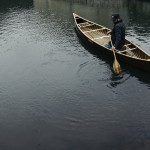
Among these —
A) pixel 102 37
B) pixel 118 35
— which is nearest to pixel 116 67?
pixel 118 35

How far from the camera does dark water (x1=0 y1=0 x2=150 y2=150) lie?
14.2 meters

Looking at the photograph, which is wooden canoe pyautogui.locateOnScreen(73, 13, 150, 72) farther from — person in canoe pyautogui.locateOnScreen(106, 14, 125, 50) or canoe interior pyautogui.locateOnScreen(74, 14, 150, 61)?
person in canoe pyautogui.locateOnScreen(106, 14, 125, 50)

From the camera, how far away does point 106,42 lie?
78.3 feet

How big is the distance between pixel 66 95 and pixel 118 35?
5421 mm

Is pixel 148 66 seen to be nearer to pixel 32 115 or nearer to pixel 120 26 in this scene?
pixel 120 26

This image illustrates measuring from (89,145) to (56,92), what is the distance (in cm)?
506

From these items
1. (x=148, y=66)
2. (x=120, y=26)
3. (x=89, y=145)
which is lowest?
(x=89, y=145)

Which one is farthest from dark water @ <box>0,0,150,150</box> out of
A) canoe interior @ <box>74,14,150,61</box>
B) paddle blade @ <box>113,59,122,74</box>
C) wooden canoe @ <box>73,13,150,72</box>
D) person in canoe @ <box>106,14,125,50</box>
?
person in canoe @ <box>106,14,125,50</box>

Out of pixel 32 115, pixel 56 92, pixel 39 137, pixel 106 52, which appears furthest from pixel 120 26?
pixel 39 137

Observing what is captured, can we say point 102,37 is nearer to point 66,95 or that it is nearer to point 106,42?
point 106,42

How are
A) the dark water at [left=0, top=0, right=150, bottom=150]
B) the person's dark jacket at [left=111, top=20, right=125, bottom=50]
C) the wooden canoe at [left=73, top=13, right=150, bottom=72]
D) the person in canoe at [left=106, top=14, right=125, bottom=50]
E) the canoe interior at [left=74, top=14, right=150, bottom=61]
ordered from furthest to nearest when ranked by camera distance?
the canoe interior at [left=74, top=14, right=150, bottom=61], the person's dark jacket at [left=111, top=20, right=125, bottom=50], the person in canoe at [left=106, top=14, right=125, bottom=50], the wooden canoe at [left=73, top=13, right=150, bottom=72], the dark water at [left=0, top=0, right=150, bottom=150]

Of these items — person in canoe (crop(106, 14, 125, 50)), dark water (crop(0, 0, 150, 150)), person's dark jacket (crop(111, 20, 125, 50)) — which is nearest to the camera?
dark water (crop(0, 0, 150, 150))

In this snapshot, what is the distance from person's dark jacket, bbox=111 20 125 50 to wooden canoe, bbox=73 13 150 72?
0.46 metres

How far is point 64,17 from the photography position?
34031 mm
